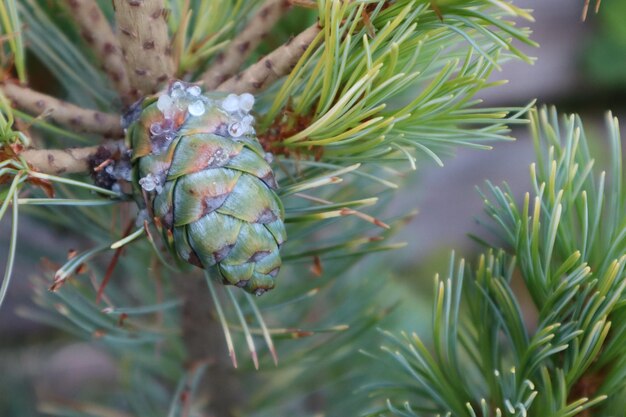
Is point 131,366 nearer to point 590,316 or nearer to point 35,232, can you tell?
point 35,232

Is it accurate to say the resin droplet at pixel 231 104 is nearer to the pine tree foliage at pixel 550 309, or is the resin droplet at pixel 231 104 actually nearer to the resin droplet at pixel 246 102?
the resin droplet at pixel 246 102

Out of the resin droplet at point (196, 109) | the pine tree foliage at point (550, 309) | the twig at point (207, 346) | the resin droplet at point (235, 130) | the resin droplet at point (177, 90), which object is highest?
the resin droplet at point (177, 90)

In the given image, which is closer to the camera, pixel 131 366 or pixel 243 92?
pixel 243 92

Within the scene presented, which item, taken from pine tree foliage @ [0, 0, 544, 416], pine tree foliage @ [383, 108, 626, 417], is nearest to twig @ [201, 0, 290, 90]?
pine tree foliage @ [0, 0, 544, 416]

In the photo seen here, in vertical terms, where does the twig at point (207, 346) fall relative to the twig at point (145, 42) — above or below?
below

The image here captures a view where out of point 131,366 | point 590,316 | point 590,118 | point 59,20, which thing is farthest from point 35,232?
point 590,118

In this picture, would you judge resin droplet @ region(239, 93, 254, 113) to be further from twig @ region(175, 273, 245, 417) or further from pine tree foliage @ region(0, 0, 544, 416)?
twig @ region(175, 273, 245, 417)

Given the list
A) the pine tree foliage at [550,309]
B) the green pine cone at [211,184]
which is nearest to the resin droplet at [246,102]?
the green pine cone at [211,184]
